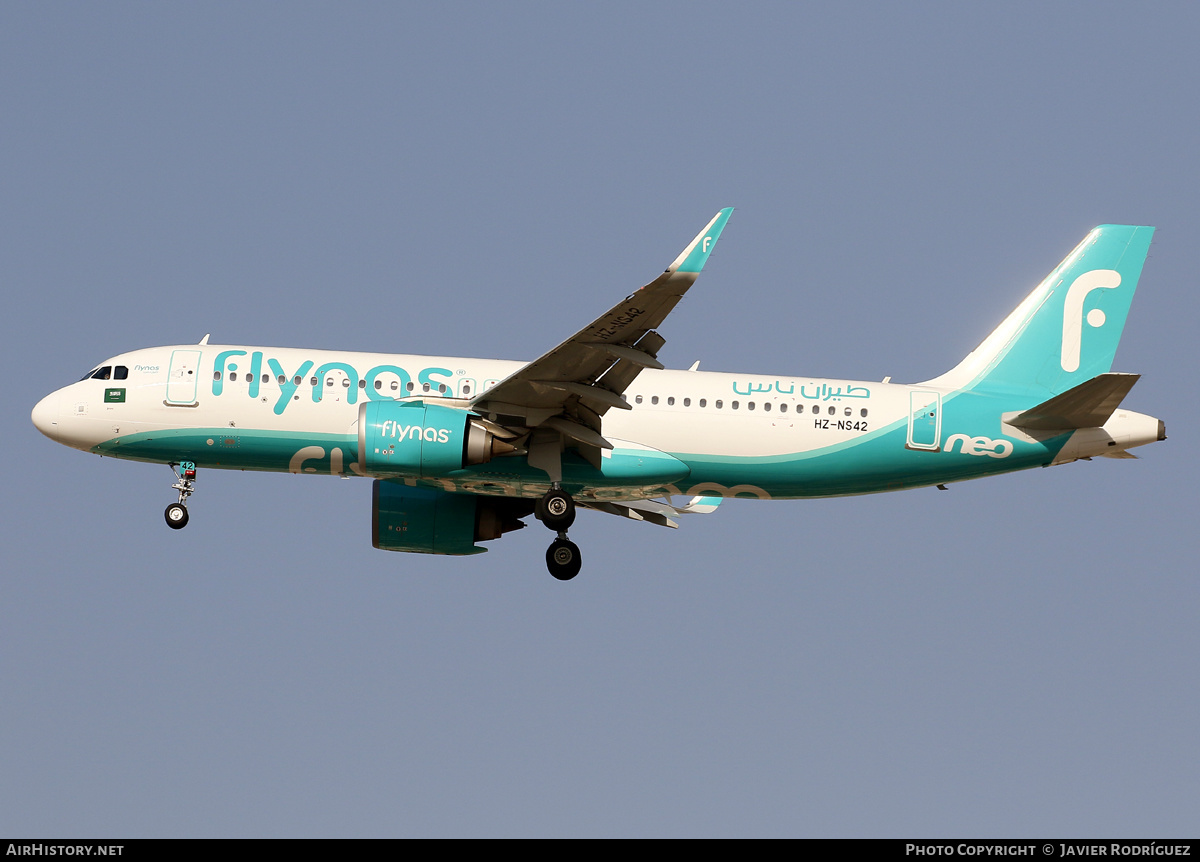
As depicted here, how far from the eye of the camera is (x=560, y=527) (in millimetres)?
36125

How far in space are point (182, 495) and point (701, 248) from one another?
15.8 meters

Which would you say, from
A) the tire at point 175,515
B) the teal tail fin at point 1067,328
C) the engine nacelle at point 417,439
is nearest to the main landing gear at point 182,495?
the tire at point 175,515

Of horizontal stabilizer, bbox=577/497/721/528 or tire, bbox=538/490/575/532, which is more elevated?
horizontal stabilizer, bbox=577/497/721/528

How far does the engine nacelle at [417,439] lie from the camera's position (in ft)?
111

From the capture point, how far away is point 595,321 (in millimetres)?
30891

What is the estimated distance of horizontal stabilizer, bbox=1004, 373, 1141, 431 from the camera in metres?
33.8

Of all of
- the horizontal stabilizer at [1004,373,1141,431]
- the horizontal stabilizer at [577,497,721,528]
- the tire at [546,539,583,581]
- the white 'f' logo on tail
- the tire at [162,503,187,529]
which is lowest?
the tire at [546,539,583,581]

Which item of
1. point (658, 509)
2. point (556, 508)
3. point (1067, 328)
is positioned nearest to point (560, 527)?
point (556, 508)

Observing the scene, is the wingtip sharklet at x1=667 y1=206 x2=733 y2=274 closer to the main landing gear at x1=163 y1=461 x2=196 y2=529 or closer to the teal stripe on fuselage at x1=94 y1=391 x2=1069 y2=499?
the teal stripe on fuselage at x1=94 y1=391 x2=1069 y2=499

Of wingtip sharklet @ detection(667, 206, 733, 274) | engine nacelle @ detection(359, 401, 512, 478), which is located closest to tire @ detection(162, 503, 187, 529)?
engine nacelle @ detection(359, 401, 512, 478)

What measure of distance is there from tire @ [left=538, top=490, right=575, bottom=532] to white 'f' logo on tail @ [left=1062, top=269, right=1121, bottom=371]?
44.4 feet

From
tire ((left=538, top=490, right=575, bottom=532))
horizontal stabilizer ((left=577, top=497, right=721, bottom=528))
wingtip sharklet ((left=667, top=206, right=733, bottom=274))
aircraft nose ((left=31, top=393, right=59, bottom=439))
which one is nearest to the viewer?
wingtip sharklet ((left=667, top=206, right=733, bottom=274))

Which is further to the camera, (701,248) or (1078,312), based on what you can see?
(1078,312)

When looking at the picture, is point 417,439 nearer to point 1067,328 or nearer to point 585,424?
point 585,424
